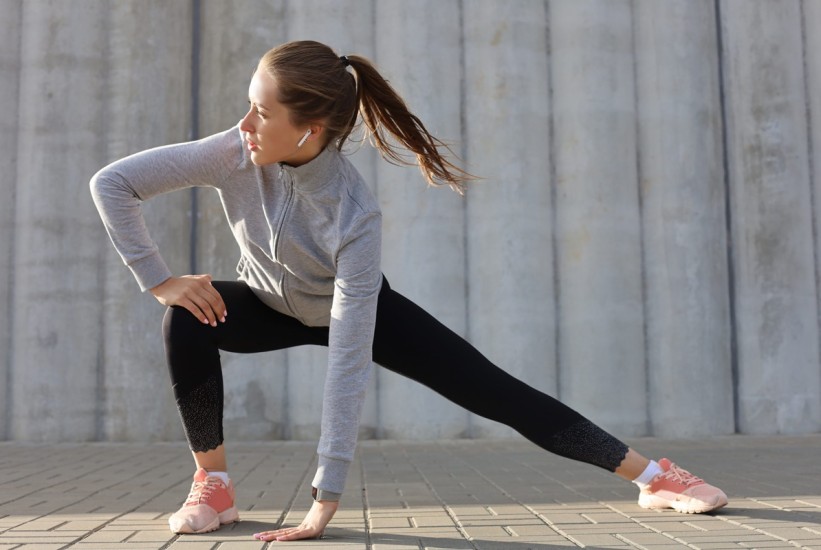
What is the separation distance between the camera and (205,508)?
230 centimetres

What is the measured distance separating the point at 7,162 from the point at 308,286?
3756mm

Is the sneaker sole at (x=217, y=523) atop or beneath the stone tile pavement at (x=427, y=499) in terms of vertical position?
atop

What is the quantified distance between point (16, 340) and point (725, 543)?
4.29 metres

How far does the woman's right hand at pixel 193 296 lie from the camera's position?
231 cm

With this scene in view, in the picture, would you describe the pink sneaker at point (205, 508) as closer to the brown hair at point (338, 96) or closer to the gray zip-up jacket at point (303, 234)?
the gray zip-up jacket at point (303, 234)

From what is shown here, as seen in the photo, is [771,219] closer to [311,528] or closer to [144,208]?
[144,208]

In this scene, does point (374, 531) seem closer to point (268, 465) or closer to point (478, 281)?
point (268, 465)

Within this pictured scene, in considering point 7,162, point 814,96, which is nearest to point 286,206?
point 7,162

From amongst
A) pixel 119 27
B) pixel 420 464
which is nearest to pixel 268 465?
pixel 420 464

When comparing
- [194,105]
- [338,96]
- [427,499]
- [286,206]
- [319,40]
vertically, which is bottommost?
[427,499]

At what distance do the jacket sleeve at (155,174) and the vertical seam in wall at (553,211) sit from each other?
11.1 ft

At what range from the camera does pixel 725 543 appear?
2061 mm

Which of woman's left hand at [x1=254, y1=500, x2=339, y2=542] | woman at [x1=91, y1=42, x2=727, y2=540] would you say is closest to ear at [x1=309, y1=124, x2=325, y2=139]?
woman at [x1=91, y1=42, x2=727, y2=540]

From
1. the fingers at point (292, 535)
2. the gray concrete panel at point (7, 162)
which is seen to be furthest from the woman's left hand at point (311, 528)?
the gray concrete panel at point (7, 162)
